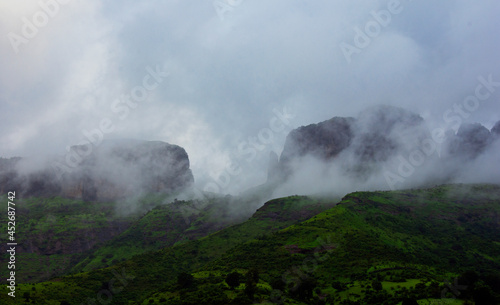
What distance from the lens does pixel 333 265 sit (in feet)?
383

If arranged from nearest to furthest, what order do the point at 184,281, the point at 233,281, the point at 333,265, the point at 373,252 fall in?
1. the point at 233,281
2. the point at 184,281
3. the point at 333,265
4. the point at 373,252

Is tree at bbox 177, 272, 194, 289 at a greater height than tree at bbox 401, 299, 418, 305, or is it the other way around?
tree at bbox 177, 272, 194, 289

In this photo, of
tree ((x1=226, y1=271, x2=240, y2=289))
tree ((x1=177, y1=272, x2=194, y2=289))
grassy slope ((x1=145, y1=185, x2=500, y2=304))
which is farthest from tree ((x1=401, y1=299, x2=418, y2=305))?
tree ((x1=177, y1=272, x2=194, y2=289))

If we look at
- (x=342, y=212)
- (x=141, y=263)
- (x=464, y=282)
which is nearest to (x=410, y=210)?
(x=342, y=212)

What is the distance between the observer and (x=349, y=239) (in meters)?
137

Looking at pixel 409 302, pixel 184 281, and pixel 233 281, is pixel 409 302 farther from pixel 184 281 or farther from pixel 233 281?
pixel 184 281

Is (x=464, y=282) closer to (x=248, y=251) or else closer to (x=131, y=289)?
(x=248, y=251)

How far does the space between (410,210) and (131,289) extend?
5501 inches

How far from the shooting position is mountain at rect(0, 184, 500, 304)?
89.2m

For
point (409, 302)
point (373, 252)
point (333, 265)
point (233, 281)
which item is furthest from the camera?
point (373, 252)

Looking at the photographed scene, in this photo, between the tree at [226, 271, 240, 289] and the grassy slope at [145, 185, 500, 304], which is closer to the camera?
the grassy slope at [145, 185, 500, 304]

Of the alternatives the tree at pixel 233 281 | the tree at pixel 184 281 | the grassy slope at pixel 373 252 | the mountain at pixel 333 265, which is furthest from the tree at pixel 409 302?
the tree at pixel 184 281

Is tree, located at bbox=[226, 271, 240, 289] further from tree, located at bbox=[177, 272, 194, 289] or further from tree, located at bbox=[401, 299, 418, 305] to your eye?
tree, located at bbox=[401, 299, 418, 305]

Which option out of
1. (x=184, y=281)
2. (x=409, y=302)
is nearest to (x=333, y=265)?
(x=409, y=302)
